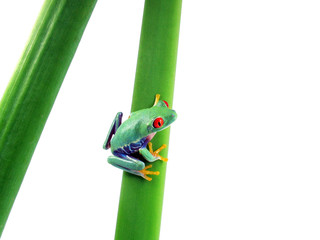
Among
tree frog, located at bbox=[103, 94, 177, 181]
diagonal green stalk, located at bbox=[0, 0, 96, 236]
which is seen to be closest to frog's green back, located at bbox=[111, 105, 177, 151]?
tree frog, located at bbox=[103, 94, 177, 181]

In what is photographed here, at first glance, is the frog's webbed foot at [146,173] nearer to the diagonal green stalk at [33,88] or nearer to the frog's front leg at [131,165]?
the frog's front leg at [131,165]

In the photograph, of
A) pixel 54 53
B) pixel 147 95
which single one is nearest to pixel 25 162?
pixel 54 53

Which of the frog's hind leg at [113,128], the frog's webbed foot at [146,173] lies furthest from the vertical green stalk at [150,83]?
the frog's hind leg at [113,128]

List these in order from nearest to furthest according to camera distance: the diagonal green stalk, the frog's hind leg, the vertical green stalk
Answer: the diagonal green stalk
the vertical green stalk
the frog's hind leg

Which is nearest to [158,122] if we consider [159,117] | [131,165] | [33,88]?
[159,117]

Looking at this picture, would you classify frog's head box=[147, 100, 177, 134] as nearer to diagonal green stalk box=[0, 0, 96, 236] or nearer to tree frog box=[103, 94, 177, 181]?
tree frog box=[103, 94, 177, 181]

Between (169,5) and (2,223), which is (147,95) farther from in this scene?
(2,223)
